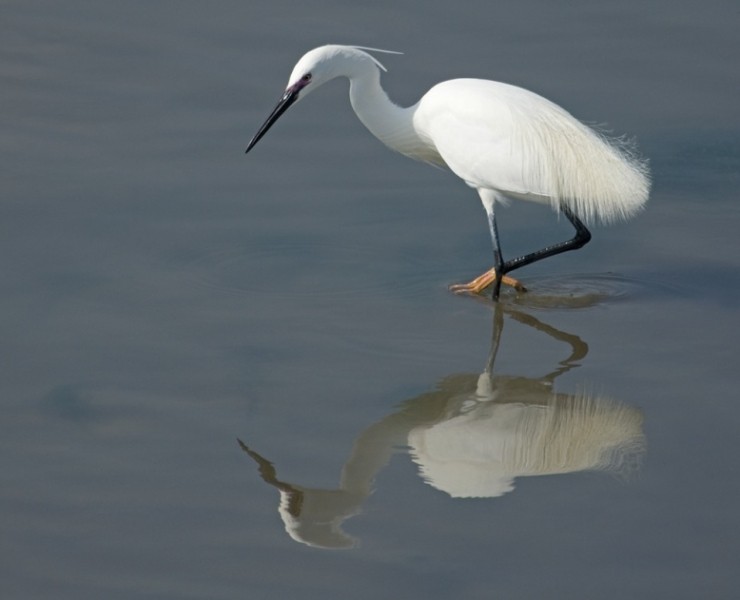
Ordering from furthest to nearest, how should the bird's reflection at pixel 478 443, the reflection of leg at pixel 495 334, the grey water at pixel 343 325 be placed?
the reflection of leg at pixel 495 334 < the bird's reflection at pixel 478 443 < the grey water at pixel 343 325

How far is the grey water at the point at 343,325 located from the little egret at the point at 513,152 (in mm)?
409

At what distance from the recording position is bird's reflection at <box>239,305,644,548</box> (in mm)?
4973

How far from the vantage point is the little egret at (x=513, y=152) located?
270 inches

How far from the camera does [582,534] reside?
4.78 metres

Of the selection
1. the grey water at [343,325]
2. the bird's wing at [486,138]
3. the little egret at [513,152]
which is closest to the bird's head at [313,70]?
the little egret at [513,152]

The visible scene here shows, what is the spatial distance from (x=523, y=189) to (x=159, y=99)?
9.34 ft

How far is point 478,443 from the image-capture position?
545 cm

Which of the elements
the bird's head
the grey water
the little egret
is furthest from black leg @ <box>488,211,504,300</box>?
the bird's head

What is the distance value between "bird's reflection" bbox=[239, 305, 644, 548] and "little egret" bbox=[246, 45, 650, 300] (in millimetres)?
1052

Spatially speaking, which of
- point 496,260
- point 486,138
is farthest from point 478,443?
point 486,138

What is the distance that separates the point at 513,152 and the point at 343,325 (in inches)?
51.9

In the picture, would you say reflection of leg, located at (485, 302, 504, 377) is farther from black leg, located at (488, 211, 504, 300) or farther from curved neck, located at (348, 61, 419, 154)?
curved neck, located at (348, 61, 419, 154)

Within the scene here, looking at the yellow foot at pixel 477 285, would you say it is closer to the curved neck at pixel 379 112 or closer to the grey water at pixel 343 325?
the grey water at pixel 343 325

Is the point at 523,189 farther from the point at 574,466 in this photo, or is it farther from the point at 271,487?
the point at 271,487
